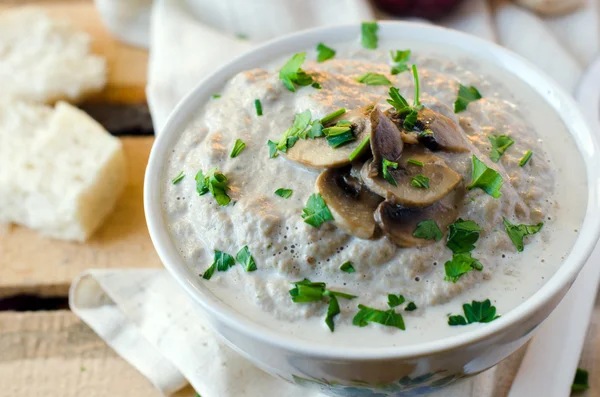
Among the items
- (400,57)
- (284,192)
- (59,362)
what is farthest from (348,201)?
(59,362)

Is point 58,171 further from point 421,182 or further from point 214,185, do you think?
point 421,182

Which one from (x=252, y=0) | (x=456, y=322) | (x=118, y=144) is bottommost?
(x=118, y=144)

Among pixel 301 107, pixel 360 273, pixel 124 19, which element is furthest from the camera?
pixel 124 19

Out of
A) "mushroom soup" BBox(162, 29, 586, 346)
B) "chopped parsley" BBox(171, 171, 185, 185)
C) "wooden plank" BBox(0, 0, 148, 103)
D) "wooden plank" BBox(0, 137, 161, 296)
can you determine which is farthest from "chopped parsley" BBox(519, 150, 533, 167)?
"wooden plank" BBox(0, 0, 148, 103)

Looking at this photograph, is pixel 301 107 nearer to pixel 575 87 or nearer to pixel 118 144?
pixel 118 144

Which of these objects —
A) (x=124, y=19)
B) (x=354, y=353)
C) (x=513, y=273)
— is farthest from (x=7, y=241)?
(x=513, y=273)

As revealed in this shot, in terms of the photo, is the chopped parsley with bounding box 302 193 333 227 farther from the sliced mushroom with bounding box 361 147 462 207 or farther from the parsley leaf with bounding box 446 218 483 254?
the parsley leaf with bounding box 446 218 483 254

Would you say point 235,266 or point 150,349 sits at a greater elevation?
point 235,266
